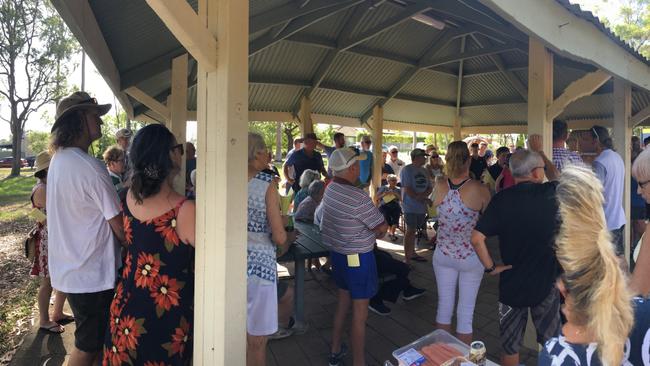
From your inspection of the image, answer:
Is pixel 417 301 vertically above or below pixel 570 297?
below

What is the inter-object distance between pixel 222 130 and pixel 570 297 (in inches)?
53.8

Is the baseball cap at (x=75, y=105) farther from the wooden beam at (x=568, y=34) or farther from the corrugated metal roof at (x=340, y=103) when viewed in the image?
the corrugated metal roof at (x=340, y=103)

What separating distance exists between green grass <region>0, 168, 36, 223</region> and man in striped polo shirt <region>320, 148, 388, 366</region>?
10719 millimetres

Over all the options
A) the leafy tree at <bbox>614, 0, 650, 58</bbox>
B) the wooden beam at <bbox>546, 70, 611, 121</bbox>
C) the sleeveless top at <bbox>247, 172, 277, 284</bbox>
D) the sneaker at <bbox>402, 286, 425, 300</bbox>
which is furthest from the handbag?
the leafy tree at <bbox>614, 0, 650, 58</bbox>

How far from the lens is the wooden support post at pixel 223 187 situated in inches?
65.1

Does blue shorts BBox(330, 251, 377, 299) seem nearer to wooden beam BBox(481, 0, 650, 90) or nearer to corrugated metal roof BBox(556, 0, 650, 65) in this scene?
wooden beam BBox(481, 0, 650, 90)

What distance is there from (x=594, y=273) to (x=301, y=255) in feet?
Answer: 8.21

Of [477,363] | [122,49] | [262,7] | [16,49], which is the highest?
[16,49]

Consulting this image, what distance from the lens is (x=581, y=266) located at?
1.01 metres

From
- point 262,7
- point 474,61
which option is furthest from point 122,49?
point 474,61

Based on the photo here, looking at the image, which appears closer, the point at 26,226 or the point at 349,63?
the point at 349,63

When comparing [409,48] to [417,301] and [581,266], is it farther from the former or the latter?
[581,266]

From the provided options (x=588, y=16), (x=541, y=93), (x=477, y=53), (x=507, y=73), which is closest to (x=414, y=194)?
(x=541, y=93)

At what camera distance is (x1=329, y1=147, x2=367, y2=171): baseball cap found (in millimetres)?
2758
